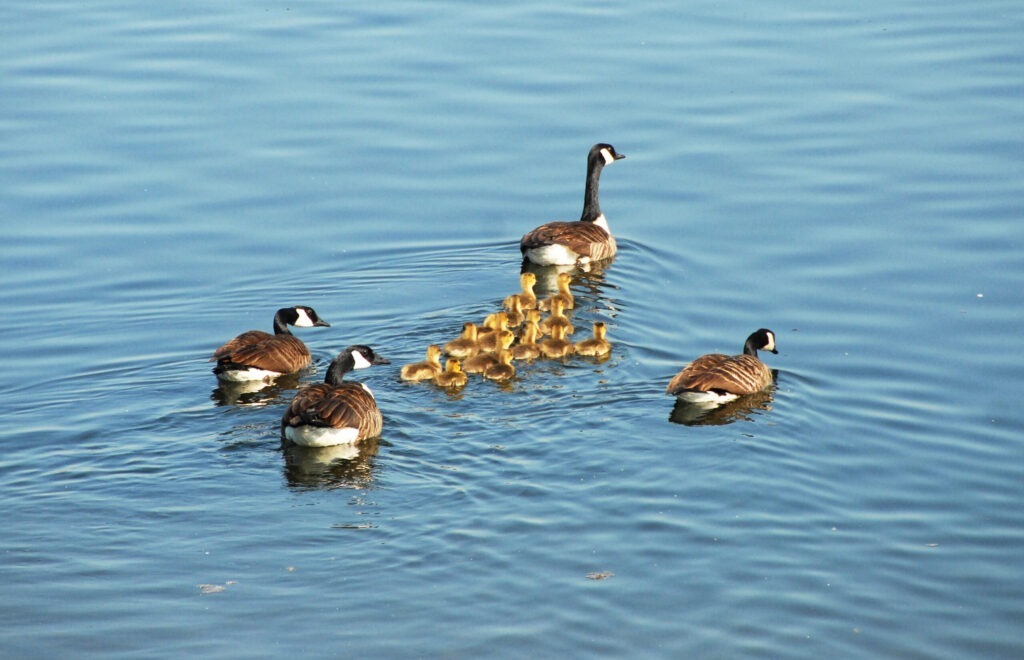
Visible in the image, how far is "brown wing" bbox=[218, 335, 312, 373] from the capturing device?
14539mm

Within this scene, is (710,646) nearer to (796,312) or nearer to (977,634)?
(977,634)

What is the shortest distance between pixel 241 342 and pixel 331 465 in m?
2.39

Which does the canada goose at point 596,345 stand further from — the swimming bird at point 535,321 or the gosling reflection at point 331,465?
the gosling reflection at point 331,465

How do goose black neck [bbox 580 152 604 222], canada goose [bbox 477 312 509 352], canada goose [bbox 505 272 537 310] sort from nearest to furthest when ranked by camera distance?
canada goose [bbox 477 312 509 352], canada goose [bbox 505 272 537 310], goose black neck [bbox 580 152 604 222]

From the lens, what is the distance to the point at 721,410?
45.5 feet

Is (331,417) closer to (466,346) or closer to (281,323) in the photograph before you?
(466,346)

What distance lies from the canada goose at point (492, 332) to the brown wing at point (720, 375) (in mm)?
1973

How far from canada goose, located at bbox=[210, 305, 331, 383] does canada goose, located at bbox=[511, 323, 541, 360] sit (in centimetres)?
218

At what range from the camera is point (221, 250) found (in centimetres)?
1792

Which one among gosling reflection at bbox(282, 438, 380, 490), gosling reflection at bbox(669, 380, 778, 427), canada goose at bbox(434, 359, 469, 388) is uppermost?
canada goose at bbox(434, 359, 469, 388)

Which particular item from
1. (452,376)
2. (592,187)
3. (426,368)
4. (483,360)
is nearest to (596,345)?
(483,360)

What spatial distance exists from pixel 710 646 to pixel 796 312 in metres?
6.80

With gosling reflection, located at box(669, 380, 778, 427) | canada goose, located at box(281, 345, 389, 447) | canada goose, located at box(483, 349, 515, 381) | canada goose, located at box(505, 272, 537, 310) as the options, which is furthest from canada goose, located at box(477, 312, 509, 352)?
gosling reflection, located at box(669, 380, 778, 427)

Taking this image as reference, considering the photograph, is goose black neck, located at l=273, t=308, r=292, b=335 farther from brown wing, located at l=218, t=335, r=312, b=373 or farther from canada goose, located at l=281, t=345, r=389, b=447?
canada goose, located at l=281, t=345, r=389, b=447
